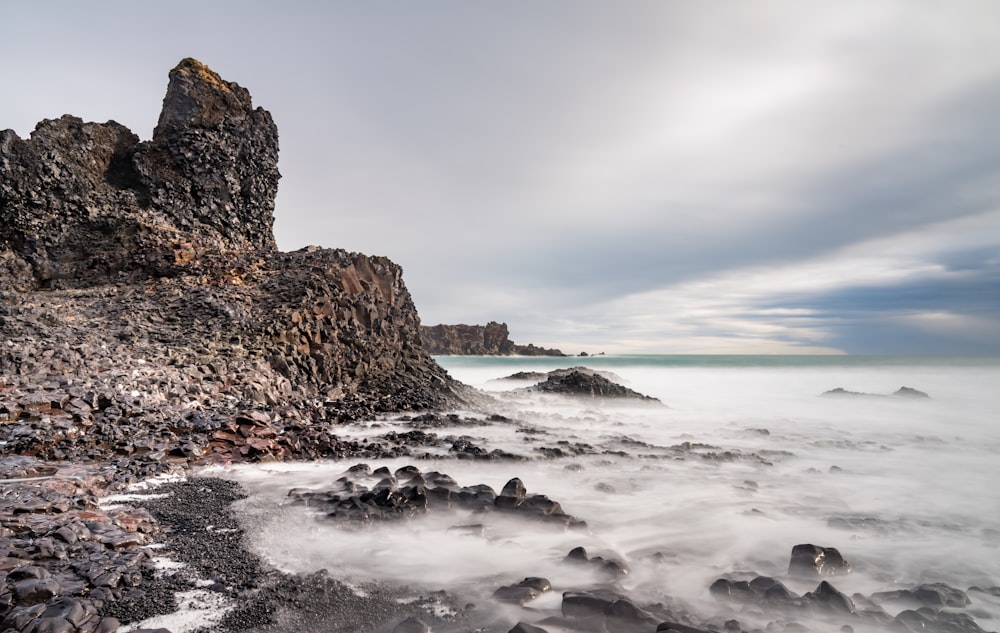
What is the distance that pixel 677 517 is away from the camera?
216 inches

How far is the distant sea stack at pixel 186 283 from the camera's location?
391 inches

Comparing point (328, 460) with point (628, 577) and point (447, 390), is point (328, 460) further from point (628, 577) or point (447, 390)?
point (447, 390)

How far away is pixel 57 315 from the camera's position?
11766mm

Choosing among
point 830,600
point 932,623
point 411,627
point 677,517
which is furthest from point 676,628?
point 677,517

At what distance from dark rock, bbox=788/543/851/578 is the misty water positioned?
0.09 meters

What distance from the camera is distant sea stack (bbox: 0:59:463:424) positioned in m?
9.93

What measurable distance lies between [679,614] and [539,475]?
13.5 ft

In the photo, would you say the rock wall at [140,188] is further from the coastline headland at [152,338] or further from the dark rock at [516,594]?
the dark rock at [516,594]

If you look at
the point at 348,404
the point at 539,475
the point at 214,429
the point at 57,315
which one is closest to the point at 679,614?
the point at 539,475

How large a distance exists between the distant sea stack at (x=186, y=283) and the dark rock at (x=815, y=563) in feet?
28.8

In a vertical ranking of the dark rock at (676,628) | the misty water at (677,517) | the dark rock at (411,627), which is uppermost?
the dark rock at (676,628)

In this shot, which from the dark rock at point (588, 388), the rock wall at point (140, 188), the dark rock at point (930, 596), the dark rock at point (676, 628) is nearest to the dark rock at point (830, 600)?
the dark rock at point (930, 596)

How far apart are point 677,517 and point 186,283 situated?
15.0 metres

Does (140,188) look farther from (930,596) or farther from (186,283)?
(930,596)
